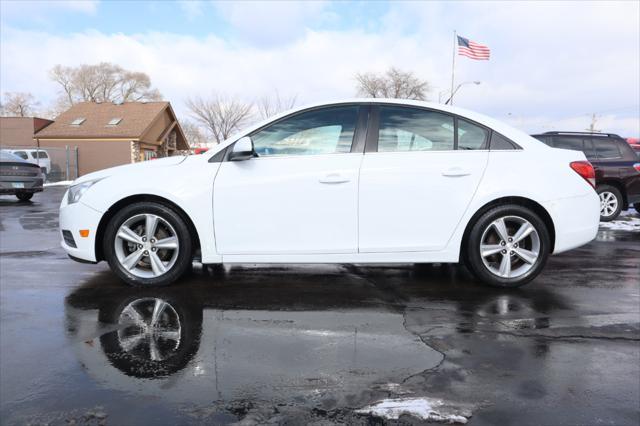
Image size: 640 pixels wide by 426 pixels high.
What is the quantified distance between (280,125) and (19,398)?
2835 millimetres

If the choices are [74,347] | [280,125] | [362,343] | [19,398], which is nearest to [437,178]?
[280,125]

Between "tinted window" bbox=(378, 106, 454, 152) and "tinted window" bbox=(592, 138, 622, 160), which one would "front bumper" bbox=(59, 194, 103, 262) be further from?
"tinted window" bbox=(592, 138, 622, 160)

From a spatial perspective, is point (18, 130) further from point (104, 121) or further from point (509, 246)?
point (509, 246)

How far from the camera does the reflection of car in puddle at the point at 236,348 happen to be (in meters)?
2.42

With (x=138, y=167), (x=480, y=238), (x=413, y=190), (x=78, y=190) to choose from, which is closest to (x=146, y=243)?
(x=138, y=167)

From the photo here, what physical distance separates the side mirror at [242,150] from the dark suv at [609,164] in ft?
25.6

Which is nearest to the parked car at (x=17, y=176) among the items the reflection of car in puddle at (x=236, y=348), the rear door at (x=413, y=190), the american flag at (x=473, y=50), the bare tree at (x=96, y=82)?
the reflection of car in puddle at (x=236, y=348)

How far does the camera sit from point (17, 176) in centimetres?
1250

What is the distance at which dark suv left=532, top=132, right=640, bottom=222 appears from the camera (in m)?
9.40

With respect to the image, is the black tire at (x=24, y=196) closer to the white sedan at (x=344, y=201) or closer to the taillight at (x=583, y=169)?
the white sedan at (x=344, y=201)

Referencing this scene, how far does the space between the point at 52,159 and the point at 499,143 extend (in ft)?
99.9

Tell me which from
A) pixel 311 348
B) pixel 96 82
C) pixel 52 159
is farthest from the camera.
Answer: pixel 96 82

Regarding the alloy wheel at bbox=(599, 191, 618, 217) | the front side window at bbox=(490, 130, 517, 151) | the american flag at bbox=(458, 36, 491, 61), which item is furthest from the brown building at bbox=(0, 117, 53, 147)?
the front side window at bbox=(490, 130, 517, 151)

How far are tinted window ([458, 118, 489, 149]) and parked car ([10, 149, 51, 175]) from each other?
2560 centimetres
